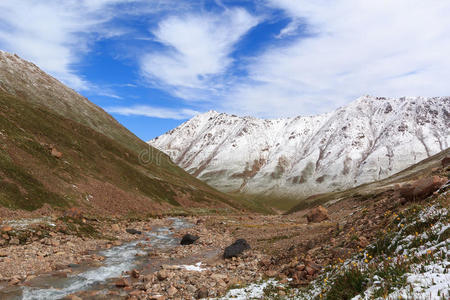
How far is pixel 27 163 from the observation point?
168ft

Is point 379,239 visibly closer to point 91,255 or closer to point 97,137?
point 91,255

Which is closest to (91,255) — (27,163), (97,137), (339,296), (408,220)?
(339,296)

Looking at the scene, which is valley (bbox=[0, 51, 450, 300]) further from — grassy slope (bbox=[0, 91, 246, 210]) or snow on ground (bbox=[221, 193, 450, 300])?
grassy slope (bbox=[0, 91, 246, 210])

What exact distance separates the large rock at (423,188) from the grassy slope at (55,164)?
4384cm

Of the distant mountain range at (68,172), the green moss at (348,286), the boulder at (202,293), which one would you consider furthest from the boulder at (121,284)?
the distant mountain range at (68,172)

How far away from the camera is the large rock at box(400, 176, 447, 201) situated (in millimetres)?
18891


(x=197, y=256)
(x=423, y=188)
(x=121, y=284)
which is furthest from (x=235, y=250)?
(x=423, y=188)

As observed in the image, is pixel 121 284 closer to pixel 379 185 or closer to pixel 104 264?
pixel 104 264

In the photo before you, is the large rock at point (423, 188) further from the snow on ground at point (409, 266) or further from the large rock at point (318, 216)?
the large rock at point (318, 216)

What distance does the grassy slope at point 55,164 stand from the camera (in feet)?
145

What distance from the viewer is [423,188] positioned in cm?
1934

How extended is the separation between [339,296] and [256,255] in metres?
16.3

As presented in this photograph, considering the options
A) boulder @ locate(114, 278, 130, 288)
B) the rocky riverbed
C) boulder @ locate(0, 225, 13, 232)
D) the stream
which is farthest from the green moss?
boulder @ locate(0, 225, 13, 232)

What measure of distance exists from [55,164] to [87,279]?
147ft
